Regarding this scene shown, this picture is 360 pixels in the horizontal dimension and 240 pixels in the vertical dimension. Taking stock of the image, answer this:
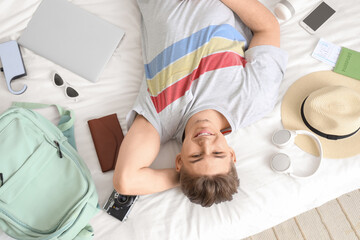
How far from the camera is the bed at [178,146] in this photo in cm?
116

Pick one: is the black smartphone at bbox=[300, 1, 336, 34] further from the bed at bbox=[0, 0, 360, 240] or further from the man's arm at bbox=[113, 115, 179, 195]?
the man's arm at bbox=[113, 115, 179, 195]

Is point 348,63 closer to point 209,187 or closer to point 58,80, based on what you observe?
point 209,187

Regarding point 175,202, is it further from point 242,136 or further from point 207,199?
point 242,136

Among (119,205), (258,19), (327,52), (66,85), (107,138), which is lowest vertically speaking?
(119,205)

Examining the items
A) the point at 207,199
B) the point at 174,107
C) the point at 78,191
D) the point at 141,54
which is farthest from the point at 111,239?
the point at 141,54

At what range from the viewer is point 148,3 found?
1343 millimetres

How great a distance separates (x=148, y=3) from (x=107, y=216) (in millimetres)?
900

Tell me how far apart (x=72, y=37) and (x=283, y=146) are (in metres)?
1.00

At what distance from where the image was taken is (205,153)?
1.03 m

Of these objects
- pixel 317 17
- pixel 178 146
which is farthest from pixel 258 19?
pixel 178 146

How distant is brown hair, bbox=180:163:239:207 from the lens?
1.02 meters

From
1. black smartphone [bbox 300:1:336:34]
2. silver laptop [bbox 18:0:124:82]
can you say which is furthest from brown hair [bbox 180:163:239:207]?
black smartphone [bbox 300:1:336:34]

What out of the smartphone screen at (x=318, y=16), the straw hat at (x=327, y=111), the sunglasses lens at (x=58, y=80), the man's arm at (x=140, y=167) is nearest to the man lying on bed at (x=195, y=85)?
the man's arm at (x=140, y=167)

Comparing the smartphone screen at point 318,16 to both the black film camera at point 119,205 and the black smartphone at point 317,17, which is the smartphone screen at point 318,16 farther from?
the black film camera at point 119,205
